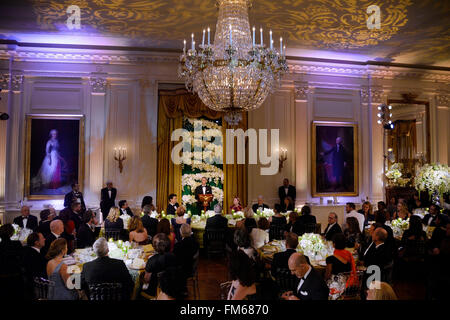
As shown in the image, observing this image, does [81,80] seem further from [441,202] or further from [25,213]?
[441,202]

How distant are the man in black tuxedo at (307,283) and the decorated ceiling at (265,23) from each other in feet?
18.3

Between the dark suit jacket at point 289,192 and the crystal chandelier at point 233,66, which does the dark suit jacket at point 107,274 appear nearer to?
the crystal chandelier at point 233,66

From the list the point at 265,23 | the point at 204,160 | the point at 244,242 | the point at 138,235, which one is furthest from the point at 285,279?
the point at 204,160

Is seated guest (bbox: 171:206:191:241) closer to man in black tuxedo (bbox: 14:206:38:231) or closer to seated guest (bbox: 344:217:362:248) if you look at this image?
man in black tuxedo (bbox: 14:206:38:231)

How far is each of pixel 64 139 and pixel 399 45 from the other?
33.6ft

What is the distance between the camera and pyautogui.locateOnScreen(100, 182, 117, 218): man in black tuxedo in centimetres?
914

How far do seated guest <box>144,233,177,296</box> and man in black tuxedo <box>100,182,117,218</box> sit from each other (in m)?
5.58

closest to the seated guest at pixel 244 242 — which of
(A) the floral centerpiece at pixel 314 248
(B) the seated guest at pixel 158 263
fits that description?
(A) the floral centerpiece at pixel 314 248

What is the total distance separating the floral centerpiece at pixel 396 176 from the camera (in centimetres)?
1097

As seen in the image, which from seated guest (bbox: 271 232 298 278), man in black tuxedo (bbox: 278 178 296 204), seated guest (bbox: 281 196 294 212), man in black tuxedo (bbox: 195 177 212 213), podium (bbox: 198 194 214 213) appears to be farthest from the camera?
man in black tuxedo (bbox: 278 178 296 204)

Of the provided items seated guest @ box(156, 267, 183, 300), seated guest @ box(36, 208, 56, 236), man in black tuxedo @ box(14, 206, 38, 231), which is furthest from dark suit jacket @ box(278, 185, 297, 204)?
seated guest @ box(156, 267, 183, 300)

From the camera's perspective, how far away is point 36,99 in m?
9.48

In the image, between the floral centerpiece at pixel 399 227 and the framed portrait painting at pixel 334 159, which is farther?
the framed portrait painting at pixel 334 159

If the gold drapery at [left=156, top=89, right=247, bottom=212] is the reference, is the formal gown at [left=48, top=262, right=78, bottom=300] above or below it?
below
